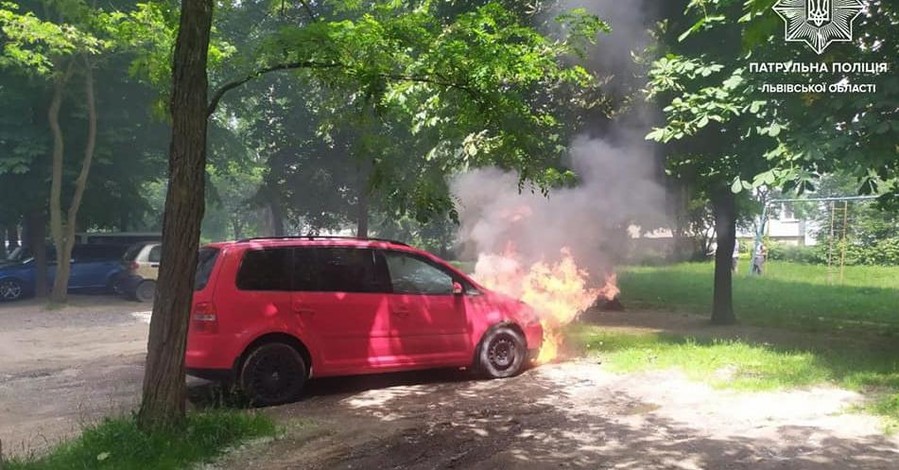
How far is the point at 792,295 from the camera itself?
15.9m

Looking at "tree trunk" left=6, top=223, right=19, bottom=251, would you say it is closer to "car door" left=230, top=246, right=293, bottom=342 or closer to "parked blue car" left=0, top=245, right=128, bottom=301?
"parked blue car" left=0, top=245, right=128, bottom=301

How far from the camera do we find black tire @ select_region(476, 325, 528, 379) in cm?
770

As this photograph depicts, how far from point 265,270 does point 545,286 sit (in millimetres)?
4639

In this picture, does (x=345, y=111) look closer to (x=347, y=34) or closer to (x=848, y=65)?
(x=347, y=34)

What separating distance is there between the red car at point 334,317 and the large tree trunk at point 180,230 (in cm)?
130

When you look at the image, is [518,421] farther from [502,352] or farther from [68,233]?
[68,233]

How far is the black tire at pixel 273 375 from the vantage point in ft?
21.5

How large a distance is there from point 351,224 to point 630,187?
Answer: 66.5 ft

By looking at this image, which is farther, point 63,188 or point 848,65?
point 63,188

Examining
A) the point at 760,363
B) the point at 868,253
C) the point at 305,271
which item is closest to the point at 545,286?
the point at 760,363

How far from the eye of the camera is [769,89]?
8094 millimetres

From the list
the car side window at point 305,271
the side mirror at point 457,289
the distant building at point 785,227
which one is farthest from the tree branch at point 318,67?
the distant building at point 785,227

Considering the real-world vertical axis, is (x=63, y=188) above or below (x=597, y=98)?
below

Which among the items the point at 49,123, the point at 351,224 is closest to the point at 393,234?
the point at 351,224
